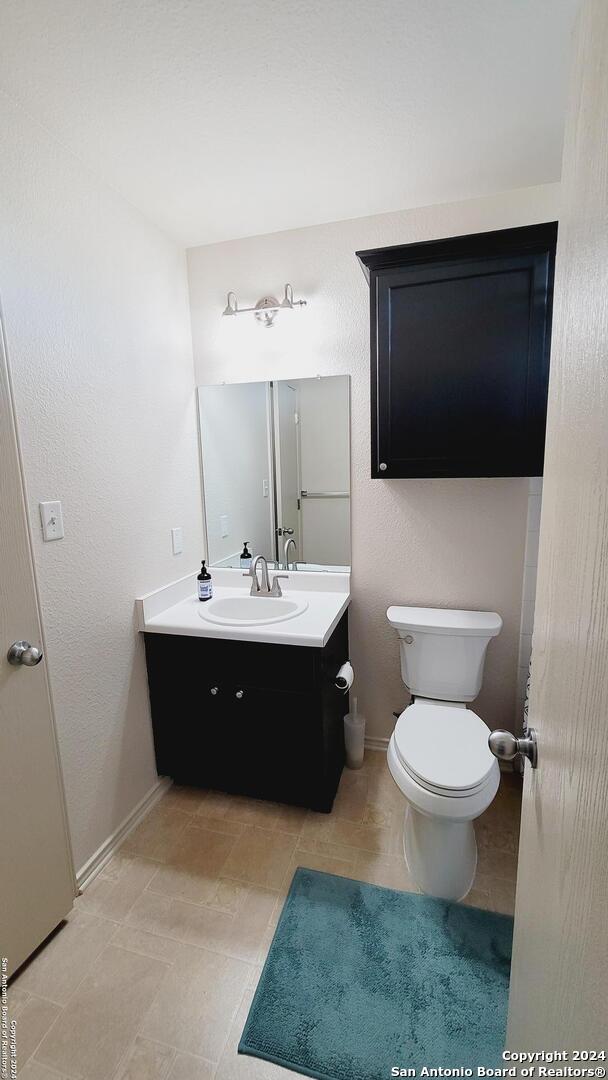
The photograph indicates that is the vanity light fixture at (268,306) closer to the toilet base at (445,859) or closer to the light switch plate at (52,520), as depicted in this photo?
the light switch plate at (52,520)

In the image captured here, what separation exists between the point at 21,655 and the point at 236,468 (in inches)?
50.3

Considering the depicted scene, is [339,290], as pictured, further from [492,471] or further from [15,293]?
[15,293]

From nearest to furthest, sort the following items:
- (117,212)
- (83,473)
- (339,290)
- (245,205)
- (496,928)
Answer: (496,928), (83,473), (117,212), (245,205), (339,290)

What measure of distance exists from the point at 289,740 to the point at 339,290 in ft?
6.17

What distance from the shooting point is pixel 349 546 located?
2.08 m

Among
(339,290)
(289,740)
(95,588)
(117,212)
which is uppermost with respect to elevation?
(117,212)

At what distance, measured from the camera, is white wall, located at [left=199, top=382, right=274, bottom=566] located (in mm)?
2121

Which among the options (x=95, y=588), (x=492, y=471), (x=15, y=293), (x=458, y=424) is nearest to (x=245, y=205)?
(x=15, y=293)

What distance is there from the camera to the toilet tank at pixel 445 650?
1791mm

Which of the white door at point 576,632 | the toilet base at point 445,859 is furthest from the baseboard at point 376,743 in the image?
the white door at point 576,632

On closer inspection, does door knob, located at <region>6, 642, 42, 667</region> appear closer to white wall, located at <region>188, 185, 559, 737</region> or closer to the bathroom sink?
the bathroom sink

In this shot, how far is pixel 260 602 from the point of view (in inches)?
79.7

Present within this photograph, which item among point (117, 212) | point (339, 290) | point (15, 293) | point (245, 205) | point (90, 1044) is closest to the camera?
point (90, 1044)

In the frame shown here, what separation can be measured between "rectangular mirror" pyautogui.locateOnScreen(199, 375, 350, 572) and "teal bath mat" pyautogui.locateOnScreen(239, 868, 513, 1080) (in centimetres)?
127
